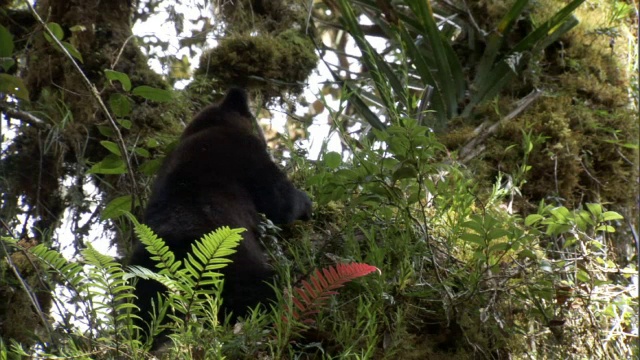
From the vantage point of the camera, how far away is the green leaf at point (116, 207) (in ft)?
9.32

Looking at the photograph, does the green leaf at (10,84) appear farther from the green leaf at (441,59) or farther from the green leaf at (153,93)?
the green leaf at (441,59)

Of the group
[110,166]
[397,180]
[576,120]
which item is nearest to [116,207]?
[110,166]

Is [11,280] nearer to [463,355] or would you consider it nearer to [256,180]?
[256,180]

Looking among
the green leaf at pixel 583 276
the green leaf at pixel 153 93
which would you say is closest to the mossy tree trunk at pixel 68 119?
the green leaf at pixel 153 93

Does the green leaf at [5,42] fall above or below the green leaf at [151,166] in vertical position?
above

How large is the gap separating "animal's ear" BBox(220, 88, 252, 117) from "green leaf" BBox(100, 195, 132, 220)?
1.10 m

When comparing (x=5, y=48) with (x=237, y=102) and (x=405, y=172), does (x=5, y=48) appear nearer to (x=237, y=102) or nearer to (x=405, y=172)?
(x=237, y=102)

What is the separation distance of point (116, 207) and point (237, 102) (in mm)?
1207

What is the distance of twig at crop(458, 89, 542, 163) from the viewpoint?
3535 mm

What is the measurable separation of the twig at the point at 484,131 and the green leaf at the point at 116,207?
145 centimetres

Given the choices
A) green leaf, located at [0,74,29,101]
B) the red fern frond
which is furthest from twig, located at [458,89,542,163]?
green leaf, located at [0,74,29,101]

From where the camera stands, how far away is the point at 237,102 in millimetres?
3906

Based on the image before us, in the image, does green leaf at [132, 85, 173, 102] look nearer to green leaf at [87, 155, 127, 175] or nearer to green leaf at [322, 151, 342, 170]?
green leaf at [87, 155, 127, 175]

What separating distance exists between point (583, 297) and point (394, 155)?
70 centimetres
